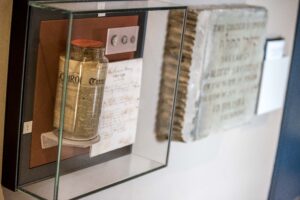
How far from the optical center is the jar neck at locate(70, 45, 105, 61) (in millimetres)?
964

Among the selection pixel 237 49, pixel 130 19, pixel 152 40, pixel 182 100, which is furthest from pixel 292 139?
pixel 130 19

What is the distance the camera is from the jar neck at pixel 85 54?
96cm

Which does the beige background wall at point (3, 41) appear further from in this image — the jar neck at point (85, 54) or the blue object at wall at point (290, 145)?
the blue object at wall at point (290, 145)

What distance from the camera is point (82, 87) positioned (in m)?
0.98

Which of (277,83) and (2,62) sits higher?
(2,62)

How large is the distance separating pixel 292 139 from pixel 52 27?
4.63ft

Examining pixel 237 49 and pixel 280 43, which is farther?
pixel 280 43

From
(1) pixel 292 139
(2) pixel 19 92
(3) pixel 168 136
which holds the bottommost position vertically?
(1) pixel 292 139

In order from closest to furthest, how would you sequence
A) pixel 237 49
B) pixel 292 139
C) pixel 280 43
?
1. pixel 237 49
2. pixel 280 43
3. pixel 292 139

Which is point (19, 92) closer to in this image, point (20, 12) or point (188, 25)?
point (20, 12)

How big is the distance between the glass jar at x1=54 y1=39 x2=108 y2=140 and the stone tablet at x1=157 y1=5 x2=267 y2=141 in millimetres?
309

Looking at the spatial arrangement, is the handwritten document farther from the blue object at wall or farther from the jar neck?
the blue object at wall

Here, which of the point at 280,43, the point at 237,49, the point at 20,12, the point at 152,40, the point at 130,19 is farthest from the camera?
the point at 280,43

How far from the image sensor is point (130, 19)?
1133 millimetres
